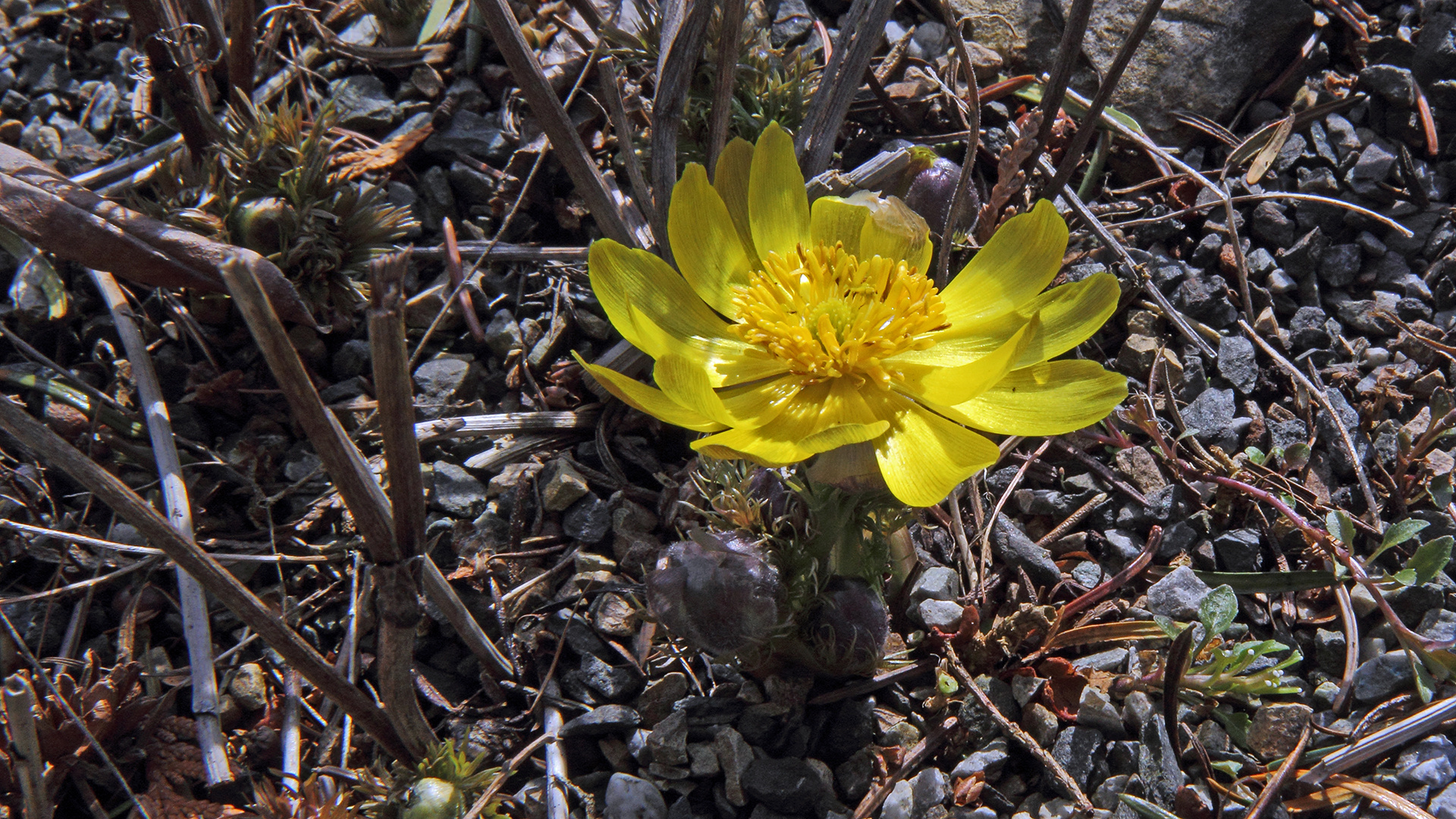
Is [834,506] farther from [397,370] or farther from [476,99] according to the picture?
[476,99]

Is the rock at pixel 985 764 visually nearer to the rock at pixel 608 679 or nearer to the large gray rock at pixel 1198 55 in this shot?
the rock at pixel 608 679

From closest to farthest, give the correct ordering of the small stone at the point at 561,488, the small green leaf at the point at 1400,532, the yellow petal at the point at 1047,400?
the yellow petal at the point at 1047,400 < the small green leaf at the point at 1400,532 < the small stone at the point at 561,488

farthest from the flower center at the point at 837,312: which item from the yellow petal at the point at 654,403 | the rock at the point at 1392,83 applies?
the rock at the point at 1392,83

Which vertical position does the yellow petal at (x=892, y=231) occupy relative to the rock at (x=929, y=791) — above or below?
above

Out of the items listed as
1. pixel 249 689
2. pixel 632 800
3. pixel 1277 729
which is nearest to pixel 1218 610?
pixel 1277 729

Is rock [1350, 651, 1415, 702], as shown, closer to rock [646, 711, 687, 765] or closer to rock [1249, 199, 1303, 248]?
rock [1249, 199, 1303, 248]

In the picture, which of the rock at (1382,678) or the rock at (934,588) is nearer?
the rock at (1382,678)
